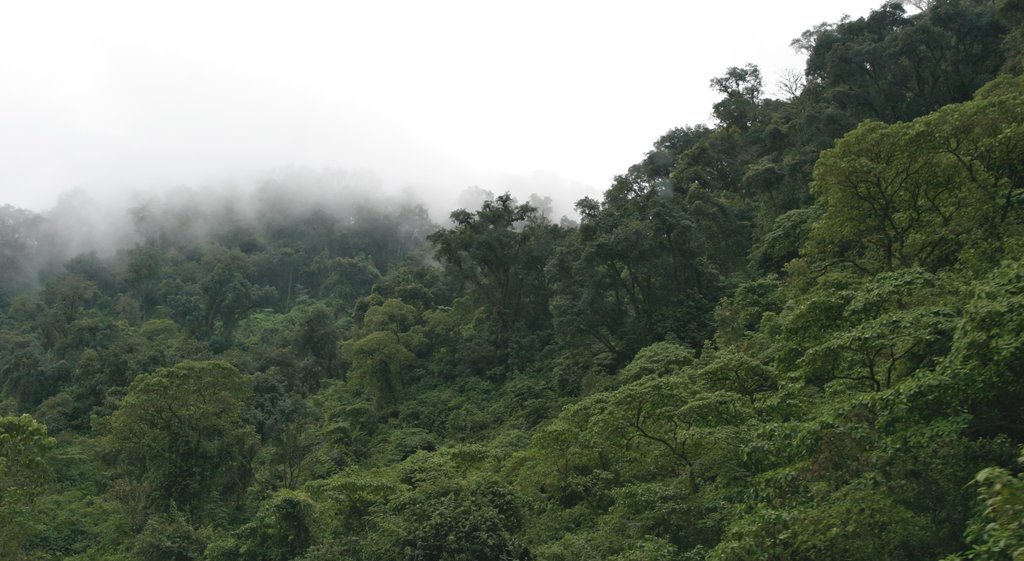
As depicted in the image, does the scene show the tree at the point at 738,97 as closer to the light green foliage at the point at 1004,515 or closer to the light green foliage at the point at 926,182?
the light green foliage at the point at 926,182

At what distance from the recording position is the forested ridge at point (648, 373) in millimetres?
7676

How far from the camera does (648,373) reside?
19.4 m

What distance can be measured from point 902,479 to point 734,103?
39.4 meters

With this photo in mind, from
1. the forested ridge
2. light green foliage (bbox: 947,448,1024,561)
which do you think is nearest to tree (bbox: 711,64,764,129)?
the forested ridge

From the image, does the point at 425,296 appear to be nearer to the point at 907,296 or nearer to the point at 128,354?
the point at 128,354

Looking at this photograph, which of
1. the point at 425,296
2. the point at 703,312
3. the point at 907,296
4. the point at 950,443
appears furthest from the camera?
the point at 425,296

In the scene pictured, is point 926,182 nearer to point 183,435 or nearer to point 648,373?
point 648,373

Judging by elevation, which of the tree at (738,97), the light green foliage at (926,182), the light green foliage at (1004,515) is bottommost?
the light green foliage at (1004,515)

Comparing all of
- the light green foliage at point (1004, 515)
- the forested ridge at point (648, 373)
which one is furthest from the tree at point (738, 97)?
the light green foliage at point (1004, 515)

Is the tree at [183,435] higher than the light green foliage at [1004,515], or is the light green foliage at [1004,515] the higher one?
the light green foliage at [1004,515]

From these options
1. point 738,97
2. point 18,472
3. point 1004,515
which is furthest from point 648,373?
point 738,97

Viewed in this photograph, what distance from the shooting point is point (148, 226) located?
2680 inches

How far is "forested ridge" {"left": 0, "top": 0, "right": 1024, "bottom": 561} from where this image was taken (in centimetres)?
768

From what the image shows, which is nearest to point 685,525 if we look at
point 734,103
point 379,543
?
point 379,543
